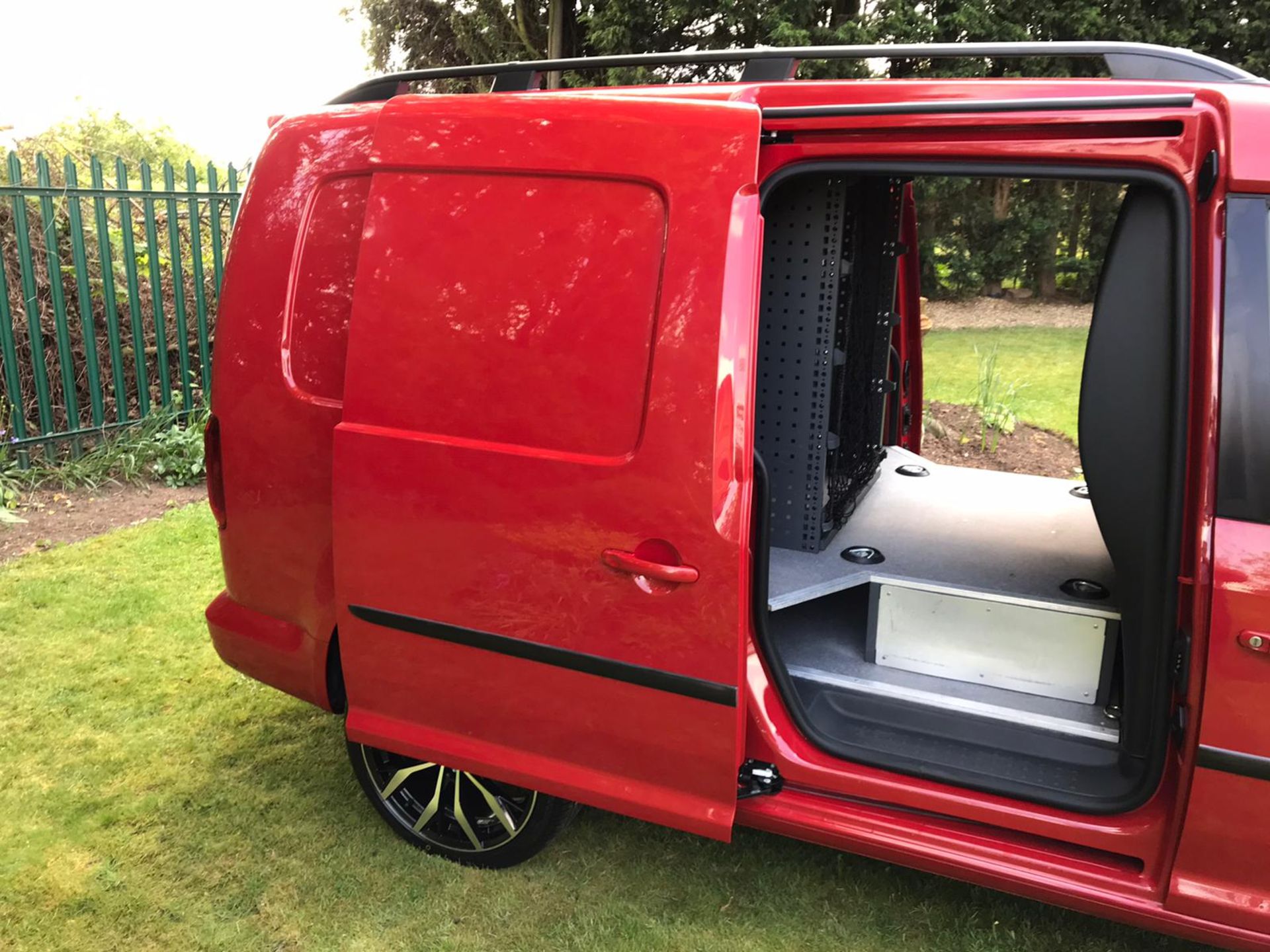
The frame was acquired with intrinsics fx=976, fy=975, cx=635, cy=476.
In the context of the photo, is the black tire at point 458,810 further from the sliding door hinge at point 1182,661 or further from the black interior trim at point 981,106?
the black interior trim at point 981,106

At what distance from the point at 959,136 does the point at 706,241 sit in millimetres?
539

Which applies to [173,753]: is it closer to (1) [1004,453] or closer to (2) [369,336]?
(2) [369,336]

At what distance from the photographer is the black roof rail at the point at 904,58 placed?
6.33 ft

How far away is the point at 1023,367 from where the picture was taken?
10508 millimetres

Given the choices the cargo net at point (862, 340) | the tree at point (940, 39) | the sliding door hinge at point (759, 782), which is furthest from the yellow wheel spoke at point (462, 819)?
the tree at point (940, 39)

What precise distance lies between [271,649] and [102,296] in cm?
463

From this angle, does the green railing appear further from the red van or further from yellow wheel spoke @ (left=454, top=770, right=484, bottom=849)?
yellow wheel spoke @ (left=454, top=770, right=484, bottom=849)

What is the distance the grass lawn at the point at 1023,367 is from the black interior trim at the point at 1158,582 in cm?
498

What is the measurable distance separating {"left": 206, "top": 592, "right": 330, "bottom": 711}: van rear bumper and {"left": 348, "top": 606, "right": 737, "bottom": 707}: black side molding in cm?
35

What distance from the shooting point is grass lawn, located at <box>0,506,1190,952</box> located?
250cm

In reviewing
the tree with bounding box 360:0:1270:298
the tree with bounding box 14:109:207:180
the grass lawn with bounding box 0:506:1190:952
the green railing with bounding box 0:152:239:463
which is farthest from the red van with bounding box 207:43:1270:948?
the tree with bounding box 14:109:207:180

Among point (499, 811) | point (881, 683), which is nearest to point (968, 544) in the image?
point (881, 683)

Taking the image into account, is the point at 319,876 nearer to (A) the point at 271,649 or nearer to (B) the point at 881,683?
(A) the point at 271,649

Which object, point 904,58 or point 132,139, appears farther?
point 132,139
